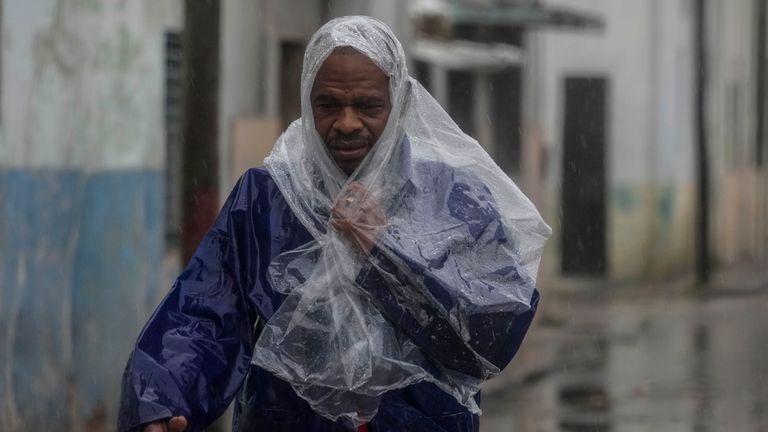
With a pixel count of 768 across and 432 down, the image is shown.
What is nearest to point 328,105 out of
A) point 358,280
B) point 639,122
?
point 358,280

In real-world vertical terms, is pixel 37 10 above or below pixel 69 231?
above

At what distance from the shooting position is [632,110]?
23.2 meters

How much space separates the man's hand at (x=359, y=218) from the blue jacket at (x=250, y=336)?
0.21 feet

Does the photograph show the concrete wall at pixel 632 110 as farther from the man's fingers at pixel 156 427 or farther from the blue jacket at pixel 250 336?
the man's fingers at pixel 156 427

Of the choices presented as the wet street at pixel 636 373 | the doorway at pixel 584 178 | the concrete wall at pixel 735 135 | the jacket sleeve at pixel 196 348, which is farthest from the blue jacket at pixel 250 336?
the concrete wall at pixel 735 135

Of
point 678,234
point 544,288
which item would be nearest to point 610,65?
point 678,234

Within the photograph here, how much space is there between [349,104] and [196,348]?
561 mm

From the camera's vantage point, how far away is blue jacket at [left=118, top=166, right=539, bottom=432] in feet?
10.6

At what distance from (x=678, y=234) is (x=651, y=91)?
2703 millimetres

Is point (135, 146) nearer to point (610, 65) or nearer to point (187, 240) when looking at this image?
point (187, 240)

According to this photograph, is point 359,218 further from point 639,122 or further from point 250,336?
point 639,122

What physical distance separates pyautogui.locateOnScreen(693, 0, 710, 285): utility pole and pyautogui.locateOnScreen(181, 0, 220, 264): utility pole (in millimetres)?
15897

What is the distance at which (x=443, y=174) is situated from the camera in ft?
11.4

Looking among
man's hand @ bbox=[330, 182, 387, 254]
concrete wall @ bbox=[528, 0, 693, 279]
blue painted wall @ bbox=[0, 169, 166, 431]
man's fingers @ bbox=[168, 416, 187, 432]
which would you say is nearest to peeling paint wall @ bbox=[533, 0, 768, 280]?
concrete wall @ bbox=[528, 0, 693, 279]
